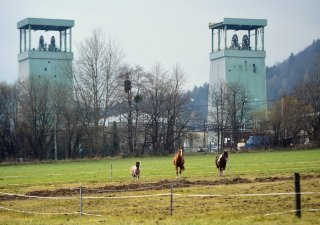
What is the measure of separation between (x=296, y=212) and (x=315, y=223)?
1378mm

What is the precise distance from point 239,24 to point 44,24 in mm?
31902

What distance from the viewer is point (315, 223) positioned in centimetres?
1794

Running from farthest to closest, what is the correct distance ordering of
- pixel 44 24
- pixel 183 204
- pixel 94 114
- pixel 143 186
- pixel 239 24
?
1. pixel 239 24
2. pixel 44 24
3. pixel 94 114
4. pixel 143 186
5. pixel 183 204

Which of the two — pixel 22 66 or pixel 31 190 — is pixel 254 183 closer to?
pixel 31 190

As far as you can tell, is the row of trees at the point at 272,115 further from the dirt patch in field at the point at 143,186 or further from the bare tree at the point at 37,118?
the dirt patch in field at the point at 143,186

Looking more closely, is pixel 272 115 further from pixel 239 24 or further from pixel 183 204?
pixel 183 204

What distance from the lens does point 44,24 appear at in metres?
115

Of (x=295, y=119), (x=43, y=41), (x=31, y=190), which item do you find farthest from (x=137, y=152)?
(x=31, y=190)

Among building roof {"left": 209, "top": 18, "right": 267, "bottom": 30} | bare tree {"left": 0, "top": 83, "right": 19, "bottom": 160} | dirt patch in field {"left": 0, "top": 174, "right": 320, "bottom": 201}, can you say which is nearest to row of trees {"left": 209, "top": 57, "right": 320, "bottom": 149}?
building roof {"left": 209, "top": 18, "right": 267, "bottom": 30}

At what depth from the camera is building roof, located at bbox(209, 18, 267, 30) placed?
396 ft

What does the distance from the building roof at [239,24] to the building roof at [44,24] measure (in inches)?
960

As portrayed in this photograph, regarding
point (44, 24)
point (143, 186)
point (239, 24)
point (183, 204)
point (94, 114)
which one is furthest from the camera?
point (239, 24)

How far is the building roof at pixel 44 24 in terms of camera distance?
375ft

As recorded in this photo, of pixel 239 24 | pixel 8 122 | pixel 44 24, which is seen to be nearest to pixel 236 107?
pixel 239 24
